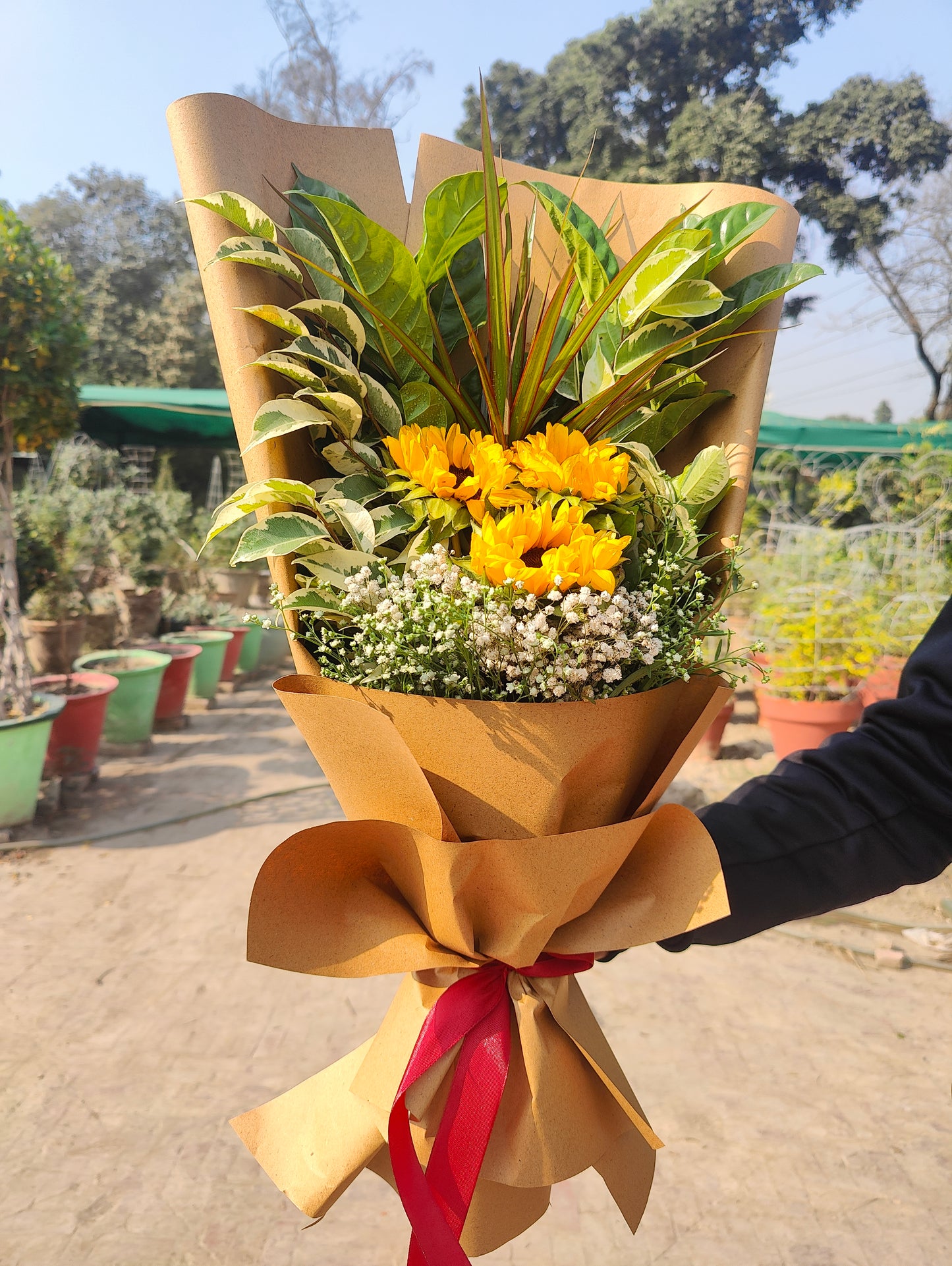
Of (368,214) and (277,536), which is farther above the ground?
(368,214)

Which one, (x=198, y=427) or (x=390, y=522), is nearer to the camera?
(x=390, y=522)

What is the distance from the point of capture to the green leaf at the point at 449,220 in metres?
0.83

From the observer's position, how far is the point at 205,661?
632 centimetres

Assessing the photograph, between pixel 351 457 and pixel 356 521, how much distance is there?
12 cm


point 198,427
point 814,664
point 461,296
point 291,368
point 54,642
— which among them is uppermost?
point 198,427

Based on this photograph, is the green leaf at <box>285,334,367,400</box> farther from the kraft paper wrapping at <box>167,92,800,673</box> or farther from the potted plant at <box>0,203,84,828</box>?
the potted plant at <box>0,203,84,828</box>

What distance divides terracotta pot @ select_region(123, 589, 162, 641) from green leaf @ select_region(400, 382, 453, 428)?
6565mm

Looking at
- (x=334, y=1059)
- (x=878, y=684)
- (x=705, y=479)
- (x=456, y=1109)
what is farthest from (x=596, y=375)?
(x=878, y=684)

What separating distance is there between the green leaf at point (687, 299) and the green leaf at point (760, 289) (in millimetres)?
20

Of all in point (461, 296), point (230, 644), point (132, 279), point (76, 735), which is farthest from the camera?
point (132, 279)

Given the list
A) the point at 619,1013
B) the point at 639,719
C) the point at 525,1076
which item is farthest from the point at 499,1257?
the point at 639,719

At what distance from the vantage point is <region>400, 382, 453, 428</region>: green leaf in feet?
2.75

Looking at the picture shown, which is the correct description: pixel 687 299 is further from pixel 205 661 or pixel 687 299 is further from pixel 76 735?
pixel 205 661

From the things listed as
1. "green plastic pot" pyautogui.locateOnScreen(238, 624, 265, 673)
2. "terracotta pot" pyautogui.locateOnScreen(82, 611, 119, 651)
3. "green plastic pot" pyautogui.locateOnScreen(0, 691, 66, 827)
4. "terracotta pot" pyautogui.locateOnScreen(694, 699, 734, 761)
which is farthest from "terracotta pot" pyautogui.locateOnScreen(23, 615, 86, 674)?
"terracotta pot" pyautogui.locateOnScreen(694, 699, 734, 761)
